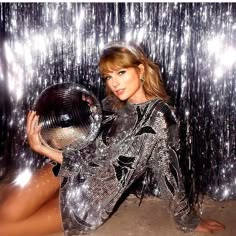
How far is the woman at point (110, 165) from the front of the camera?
1582 millimetres

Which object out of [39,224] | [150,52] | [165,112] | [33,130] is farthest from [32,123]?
[150,52]

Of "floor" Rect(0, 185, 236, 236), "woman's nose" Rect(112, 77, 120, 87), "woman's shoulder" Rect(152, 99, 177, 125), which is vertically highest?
"woman's nose" Rect(112, 77, 120, 87)

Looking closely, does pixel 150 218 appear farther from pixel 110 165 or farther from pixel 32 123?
pixel 32 123

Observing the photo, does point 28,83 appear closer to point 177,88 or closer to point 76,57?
point 76,57

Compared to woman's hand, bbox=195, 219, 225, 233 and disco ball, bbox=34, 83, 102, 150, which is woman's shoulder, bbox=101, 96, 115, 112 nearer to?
disco ball, bbox=34, 83, 102, 150

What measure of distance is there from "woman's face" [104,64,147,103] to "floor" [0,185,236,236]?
2.65 feet

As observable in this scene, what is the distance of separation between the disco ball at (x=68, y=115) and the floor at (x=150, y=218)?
1.78 ft

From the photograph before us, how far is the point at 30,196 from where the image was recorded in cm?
167

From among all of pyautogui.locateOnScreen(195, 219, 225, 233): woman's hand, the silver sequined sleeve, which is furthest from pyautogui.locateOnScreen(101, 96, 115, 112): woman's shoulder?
pyautogui.locateOnScreen(195, 219, 225, 233): woman's hand

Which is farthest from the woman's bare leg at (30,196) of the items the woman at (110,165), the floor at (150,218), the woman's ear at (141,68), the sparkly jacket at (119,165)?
the woman's ear at (141,68)

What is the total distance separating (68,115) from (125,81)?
0.35 m

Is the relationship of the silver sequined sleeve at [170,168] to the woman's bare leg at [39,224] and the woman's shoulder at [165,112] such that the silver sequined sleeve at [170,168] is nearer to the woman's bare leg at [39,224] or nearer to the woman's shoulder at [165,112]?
the woman's shoulder at [165,112]

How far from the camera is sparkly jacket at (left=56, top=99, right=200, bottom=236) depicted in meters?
1.60

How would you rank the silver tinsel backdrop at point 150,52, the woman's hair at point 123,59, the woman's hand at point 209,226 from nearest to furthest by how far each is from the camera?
the woman's hair at point 123,59, the woman's hand at point 209,226, the silver tinsel backdrop at point 150,52
